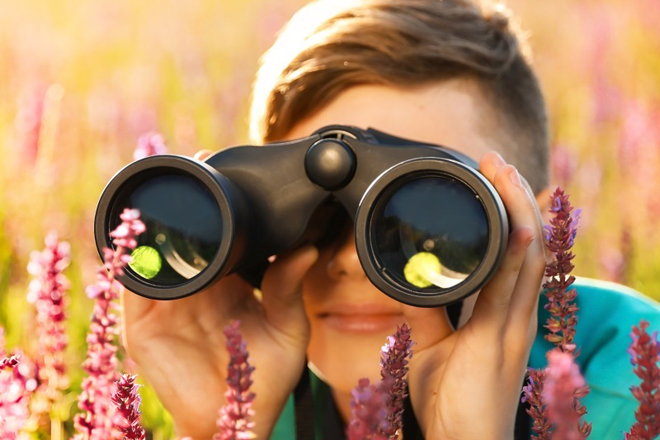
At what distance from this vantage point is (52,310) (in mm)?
1156

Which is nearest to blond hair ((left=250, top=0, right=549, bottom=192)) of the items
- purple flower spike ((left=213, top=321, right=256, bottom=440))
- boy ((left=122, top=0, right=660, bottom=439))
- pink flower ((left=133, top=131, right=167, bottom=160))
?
boy ((left=122, top=0, right=660, bottom=439))

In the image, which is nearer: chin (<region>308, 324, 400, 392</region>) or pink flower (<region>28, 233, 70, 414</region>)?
pink flower (<region>28, 233, 70, 414</region>)

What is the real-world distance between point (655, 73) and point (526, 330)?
3.42 meters

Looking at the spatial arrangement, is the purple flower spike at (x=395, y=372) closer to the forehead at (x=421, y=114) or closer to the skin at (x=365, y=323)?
the skin at (x=365, y=323)

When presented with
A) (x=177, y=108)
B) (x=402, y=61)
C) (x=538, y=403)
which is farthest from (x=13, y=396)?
(x=177, y=108)

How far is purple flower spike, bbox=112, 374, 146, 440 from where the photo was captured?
1.00 meters

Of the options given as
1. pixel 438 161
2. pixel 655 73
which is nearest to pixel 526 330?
pixel 438 161

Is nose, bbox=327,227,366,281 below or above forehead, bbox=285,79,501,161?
below

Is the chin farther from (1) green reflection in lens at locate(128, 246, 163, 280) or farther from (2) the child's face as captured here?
(1) green reflection in lens at locate(128, 246, 163, 280)

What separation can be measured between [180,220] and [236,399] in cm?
59

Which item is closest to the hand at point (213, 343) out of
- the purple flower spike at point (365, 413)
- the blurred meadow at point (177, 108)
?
the blurred meadow at point (177, 108)

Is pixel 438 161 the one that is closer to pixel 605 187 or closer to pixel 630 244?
pixel 630 244

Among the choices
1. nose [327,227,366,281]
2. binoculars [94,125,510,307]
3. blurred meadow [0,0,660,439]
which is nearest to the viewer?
binoculars [94,125,510,307]

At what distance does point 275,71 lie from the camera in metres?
2.57
